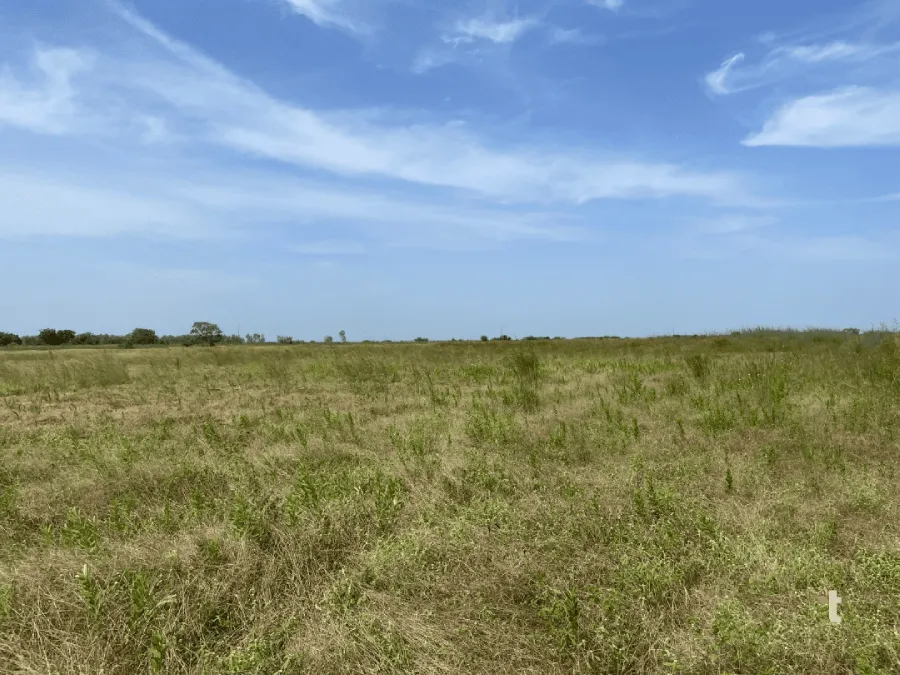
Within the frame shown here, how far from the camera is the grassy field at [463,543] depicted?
98.0 inches

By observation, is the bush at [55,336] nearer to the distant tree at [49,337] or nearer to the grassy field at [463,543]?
the distant tree at [49,337]

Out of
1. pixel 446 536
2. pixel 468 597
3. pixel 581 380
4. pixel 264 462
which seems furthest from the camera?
pixel 581 380

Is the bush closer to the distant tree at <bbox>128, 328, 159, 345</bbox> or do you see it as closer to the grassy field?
the distant tree at <bbox>128, 328, 159, 345</bbox>

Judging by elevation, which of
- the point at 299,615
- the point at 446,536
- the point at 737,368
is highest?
the point at 737,368

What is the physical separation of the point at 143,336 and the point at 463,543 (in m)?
61.5

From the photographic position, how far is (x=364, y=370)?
1292 cm

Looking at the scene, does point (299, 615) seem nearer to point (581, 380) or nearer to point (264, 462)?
point (264, 462)

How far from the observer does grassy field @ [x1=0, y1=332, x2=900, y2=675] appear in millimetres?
2490

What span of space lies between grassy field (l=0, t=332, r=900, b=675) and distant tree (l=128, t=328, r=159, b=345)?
172 feet

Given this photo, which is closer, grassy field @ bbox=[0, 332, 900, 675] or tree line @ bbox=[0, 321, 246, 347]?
grassy field @ bbox=[0, 332, 900, 675]

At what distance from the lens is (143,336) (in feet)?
182

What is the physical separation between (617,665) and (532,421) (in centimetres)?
458

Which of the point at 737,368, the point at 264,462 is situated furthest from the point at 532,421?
the point at 737,368

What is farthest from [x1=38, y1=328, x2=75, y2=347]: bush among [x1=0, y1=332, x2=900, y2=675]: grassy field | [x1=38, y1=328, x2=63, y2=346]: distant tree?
[x1=0, y1=332, x2=900, y2=675]: grassy field
